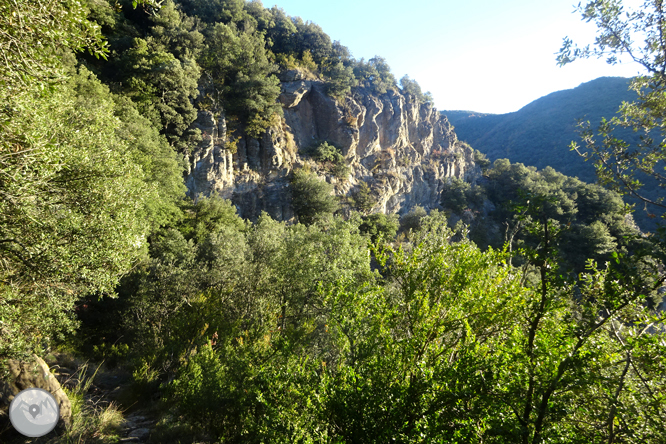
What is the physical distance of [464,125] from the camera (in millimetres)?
131125

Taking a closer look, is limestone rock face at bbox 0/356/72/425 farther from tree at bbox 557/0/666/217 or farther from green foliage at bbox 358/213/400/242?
green foliage at bbox 358/213/400/242

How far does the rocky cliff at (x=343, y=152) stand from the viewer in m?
30.5

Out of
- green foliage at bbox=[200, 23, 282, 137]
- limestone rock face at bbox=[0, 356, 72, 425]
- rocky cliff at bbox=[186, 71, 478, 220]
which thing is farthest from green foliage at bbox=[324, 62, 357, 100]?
limestone rock face at bbox=[0, 356, 72, 425]

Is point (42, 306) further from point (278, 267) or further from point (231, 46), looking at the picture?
point (231, 46)

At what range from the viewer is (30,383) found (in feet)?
24.3

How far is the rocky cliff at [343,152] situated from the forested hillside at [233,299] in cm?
49

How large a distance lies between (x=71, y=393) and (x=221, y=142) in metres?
26.4

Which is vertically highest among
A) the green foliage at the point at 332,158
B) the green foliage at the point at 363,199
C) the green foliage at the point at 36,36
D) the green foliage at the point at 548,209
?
the green foliage at the point at 332,158

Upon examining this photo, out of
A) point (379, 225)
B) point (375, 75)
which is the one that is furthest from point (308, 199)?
point (375, 75)

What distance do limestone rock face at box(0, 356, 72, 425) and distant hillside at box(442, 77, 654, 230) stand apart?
97.3 meters

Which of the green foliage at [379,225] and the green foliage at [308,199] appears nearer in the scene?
the green foliage at [308,199]

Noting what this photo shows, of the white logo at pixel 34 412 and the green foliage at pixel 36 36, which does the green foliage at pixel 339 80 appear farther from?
the white logo at pixel 34 412

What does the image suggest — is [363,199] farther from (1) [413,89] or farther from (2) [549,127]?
(2) [549,127]

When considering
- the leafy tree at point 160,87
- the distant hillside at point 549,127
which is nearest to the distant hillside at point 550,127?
the distant hillside at point 549,127
